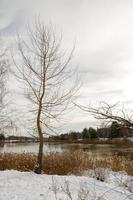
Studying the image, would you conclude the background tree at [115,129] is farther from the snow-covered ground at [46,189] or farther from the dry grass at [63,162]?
the dry grass at [63,162]

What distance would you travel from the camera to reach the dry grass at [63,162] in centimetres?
1182

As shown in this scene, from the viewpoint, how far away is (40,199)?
6.58 m

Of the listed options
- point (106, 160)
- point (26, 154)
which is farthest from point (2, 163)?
point (106, 160)

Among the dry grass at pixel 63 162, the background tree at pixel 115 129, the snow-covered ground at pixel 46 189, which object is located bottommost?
the snow-covered ground at pixel 46 189

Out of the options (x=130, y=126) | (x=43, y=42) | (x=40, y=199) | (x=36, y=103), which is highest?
(x=43, y=42)

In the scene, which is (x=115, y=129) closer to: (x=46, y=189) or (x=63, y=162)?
(x=46, y=189)

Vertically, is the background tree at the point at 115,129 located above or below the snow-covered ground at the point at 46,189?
above

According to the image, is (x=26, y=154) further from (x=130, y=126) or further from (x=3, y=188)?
(x=130, y=126)

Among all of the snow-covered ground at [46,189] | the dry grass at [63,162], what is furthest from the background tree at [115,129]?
the dry grass at [63,162]

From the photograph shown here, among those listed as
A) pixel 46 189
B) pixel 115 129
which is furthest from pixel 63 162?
pixel 115 129

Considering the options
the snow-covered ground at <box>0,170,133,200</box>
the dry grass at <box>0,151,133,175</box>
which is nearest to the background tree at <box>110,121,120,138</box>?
the snow-covered ground at <box>0,170,133,200</box>

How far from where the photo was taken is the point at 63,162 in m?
12.3

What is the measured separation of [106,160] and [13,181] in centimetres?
532

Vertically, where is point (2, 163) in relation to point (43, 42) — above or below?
below
